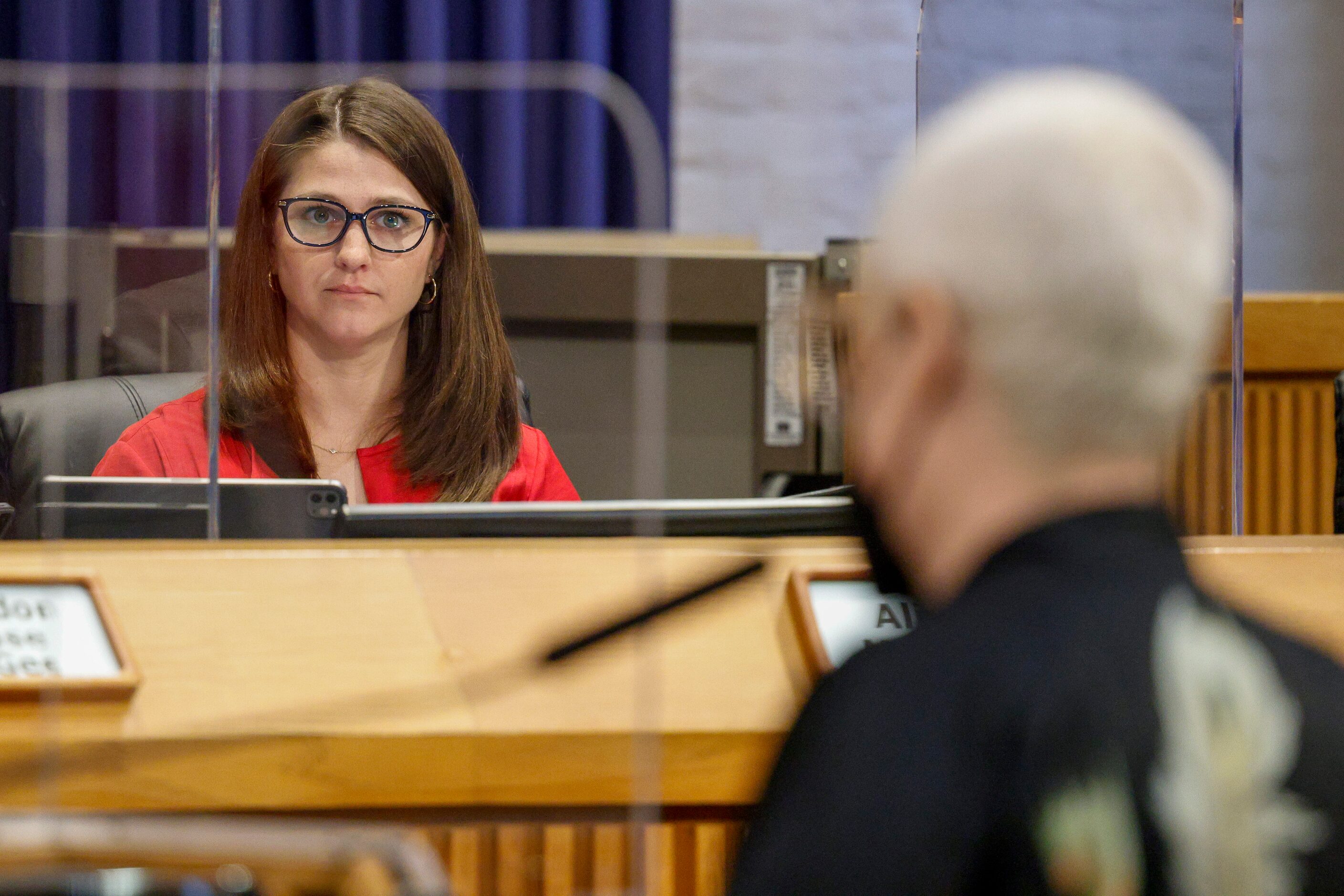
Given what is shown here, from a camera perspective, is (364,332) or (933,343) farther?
(364,332)

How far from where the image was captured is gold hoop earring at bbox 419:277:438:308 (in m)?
1.24

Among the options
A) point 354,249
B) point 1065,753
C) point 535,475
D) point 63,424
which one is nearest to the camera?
point 1065,753

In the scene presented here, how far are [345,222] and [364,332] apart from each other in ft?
0.44

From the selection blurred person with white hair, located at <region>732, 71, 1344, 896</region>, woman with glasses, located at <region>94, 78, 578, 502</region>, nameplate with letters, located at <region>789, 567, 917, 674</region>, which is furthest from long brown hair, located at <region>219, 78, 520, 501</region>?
blurred person with white hair, located at <region>732, 71, 1344, 896</region>

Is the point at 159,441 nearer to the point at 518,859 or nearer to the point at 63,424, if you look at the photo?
the point at 63,424

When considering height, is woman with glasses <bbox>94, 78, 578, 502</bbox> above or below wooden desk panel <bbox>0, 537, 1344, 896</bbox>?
above

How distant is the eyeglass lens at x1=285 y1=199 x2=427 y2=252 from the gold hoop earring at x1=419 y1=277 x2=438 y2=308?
0.18 ft

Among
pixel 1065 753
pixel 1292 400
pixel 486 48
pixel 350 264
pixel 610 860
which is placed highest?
pixel 486 48

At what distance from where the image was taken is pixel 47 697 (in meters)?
0.56

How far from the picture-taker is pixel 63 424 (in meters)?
0.98

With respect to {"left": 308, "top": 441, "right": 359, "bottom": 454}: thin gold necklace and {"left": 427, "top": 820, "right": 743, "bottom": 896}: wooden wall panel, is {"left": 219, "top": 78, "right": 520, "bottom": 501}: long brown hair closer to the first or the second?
{"left": 308, "top": 441, "right": 359, "bottom": 454}: thin gold necklace

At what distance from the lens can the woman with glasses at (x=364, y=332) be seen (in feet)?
3.53

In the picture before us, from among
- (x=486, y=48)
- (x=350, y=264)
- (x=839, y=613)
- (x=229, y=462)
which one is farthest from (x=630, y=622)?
(x=486, y=48)

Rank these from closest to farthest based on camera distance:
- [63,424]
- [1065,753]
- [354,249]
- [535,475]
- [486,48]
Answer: [1065,753] → [63,424] → [354,249] → [535,475] → [486,48]
